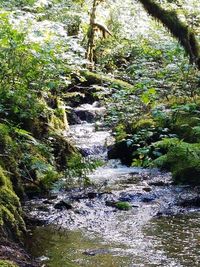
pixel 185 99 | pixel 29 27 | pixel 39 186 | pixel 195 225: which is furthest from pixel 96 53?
pixel 195 225

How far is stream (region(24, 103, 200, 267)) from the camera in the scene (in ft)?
13.7

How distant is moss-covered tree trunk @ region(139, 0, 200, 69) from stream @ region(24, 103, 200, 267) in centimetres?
204

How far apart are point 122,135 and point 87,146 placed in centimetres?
108

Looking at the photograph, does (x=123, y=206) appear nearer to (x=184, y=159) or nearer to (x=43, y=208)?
(x=43, y=208)

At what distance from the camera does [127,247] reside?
14.7ft

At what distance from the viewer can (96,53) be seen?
68.4 ft

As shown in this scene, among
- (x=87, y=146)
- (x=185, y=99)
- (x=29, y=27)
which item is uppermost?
(x=29, y=27)

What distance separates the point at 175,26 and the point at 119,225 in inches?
97.6

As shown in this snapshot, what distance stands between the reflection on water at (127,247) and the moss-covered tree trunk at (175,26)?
1.99 meters

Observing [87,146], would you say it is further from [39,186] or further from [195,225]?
[195,225]

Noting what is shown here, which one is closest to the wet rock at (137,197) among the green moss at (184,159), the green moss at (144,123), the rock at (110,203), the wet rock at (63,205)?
the rock at (110,203)

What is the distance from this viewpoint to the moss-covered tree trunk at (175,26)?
4.63m

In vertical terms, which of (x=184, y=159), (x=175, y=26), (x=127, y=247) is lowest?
(x=127, y=247)

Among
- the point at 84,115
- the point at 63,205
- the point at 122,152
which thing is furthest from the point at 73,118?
the point at 63,205
